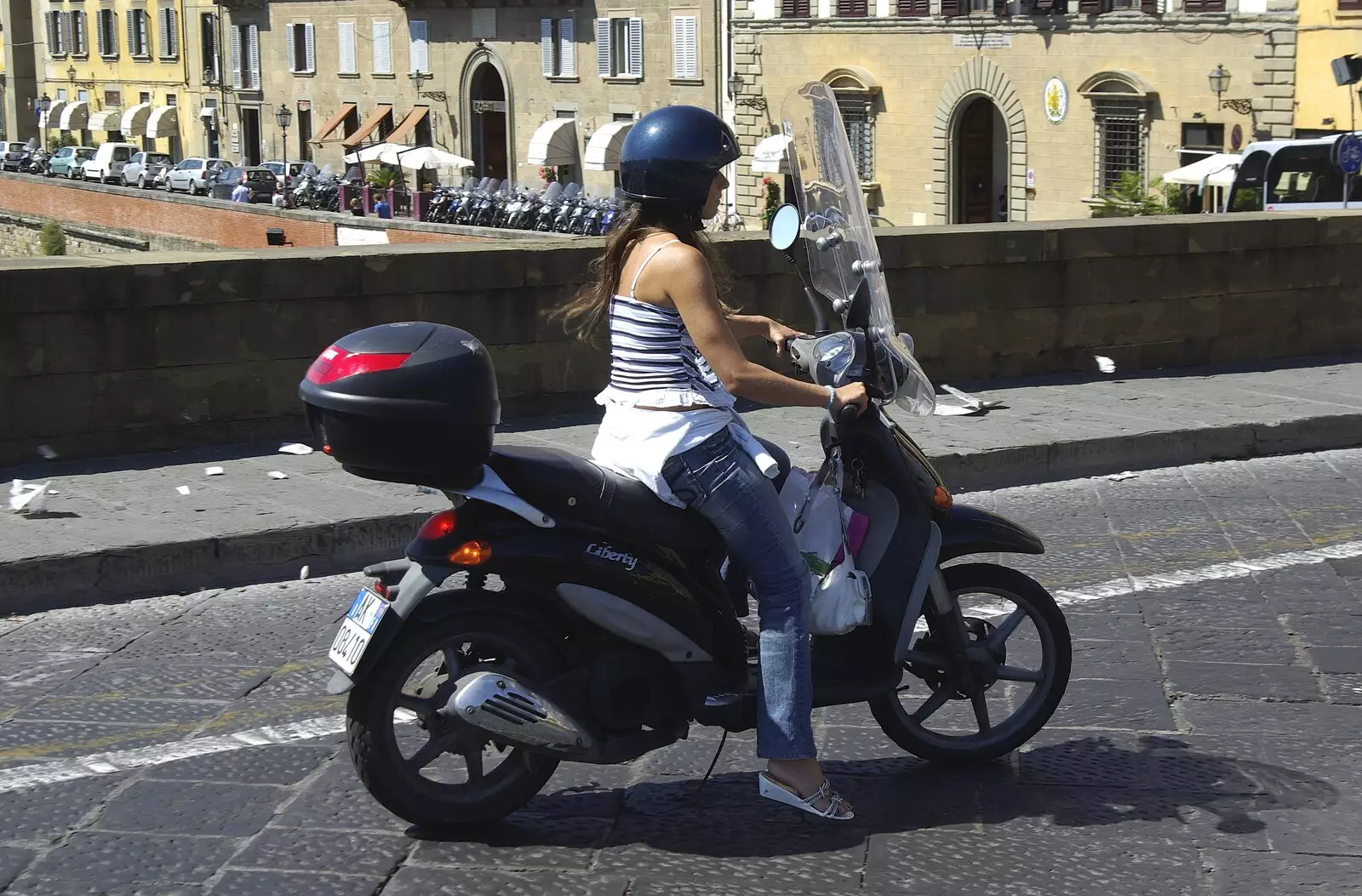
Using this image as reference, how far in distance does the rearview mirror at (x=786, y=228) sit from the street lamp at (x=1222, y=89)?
3160cm

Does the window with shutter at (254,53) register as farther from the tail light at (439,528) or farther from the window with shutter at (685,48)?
the tail light at (439,528)

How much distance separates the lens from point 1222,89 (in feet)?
112

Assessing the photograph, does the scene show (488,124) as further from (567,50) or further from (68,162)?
(68,162)

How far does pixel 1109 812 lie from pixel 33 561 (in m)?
3.66

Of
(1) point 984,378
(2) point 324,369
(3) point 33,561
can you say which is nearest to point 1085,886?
(2) point 324,369

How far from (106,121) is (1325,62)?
53.8 m

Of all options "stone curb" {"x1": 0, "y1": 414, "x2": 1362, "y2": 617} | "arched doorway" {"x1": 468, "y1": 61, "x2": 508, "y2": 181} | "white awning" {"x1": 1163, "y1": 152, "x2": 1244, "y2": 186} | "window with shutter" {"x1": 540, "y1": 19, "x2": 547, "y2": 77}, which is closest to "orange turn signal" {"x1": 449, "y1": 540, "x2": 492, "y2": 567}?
"stone curb" {"x1": 0, "y1": 414, "x2": 1362, "y2": 617}

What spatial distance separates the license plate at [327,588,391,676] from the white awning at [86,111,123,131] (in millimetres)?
74774

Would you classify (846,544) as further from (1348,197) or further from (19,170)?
(19,170)

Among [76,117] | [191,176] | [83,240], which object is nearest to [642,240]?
[83,240]

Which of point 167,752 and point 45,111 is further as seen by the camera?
point 45,111

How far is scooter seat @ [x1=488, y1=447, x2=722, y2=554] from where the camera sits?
4.01m

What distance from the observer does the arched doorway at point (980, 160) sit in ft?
133

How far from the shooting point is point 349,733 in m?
4.02
